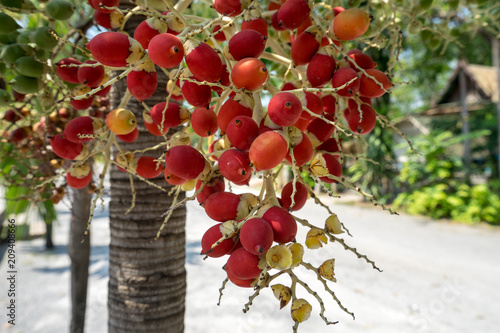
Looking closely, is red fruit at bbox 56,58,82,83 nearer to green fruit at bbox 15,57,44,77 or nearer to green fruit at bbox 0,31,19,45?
green fruit at bbox 15,57,44,77

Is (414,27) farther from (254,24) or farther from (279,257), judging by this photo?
(279,257)

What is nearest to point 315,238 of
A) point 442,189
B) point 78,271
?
→ point 78,271

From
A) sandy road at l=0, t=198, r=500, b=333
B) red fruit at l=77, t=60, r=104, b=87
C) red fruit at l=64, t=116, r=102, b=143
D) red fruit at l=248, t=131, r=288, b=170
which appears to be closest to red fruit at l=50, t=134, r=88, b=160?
red fruit at l=64, t=116, r=102, b=143

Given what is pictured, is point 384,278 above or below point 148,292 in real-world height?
below

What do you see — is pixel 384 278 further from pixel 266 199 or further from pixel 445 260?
pixel 266 199

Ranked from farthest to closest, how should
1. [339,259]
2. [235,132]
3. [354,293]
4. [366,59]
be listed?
[339,259]
[354,293]
[366,59]
[235,132]

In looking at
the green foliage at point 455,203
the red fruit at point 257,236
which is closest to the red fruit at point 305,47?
the red fruit at point 257,236

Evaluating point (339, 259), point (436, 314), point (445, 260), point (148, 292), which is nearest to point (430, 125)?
point (445, 260)

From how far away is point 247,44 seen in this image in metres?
0.54

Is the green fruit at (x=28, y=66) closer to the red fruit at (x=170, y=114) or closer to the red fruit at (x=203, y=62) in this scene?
the red fruit at (x=170, y=114)

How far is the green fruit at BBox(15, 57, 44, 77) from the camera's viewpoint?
0.82 metres

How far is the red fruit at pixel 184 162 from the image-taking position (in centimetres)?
54

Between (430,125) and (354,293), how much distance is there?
827 cm

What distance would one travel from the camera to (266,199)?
558 millimetres
